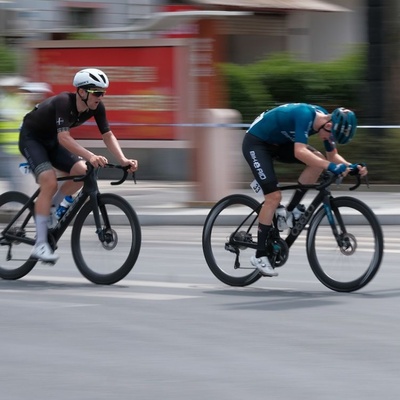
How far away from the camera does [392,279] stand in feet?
31.7

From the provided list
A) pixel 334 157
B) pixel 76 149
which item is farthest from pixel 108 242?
pixel 334 157

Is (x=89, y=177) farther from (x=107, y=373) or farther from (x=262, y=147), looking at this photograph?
(x=107, y=373)

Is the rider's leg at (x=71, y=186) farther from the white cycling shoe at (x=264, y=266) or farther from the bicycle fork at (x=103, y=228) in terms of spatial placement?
the white cycling shoe at (x=264, y=266)

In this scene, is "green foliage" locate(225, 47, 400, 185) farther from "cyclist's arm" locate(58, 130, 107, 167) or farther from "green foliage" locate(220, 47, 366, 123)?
"cyclist's arm" locate(58, 130, 107, 167)

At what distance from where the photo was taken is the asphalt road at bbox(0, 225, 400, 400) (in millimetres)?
6098

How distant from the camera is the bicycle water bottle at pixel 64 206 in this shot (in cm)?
947

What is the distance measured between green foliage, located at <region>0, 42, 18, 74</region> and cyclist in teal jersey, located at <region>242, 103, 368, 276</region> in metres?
13.4

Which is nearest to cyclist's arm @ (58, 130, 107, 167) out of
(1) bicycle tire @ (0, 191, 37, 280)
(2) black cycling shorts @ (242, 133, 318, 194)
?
(1) bicycle tire @ (0, 191, 37, 280)

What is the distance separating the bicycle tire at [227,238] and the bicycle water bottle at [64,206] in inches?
40.4

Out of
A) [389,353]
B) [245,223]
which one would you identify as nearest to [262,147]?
[245,223]

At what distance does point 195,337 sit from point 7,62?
15584 millimetres

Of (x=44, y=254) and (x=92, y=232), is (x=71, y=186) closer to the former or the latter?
(x=92, y=232)

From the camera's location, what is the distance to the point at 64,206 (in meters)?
9.49

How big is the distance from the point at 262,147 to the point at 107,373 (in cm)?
311
